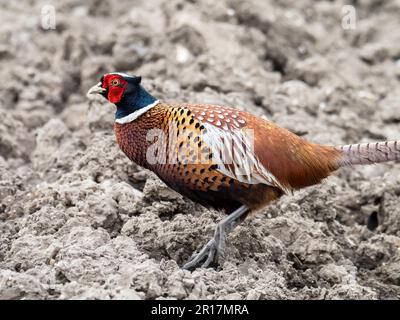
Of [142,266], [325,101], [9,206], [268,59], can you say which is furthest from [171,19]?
[142,266]

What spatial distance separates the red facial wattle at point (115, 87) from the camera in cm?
548

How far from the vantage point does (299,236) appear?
5.72 metres

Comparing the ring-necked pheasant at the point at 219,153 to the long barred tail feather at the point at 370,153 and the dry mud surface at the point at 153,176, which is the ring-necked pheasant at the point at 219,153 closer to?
the long barred tail feather at the point at 370,153

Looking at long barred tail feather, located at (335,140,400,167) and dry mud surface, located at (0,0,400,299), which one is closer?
dry mud surface, located at (0,0,400,299)

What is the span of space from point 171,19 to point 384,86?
2580mm

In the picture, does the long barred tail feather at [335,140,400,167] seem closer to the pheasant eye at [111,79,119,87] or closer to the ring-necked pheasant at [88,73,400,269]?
the ring-necked pheasant at [88,73,400,269]

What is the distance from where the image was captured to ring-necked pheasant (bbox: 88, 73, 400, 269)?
16.6 ft

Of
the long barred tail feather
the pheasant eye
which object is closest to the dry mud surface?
the long barred tail feather

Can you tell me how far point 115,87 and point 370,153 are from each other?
1.81m

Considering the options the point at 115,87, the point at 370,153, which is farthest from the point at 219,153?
the point at 370,153

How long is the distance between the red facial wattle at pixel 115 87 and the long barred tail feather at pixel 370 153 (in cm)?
156

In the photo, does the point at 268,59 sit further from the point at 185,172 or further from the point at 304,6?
the point at 185,172

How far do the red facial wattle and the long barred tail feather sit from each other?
5.11 feet

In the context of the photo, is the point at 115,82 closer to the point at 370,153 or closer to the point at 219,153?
the point at 219,153
